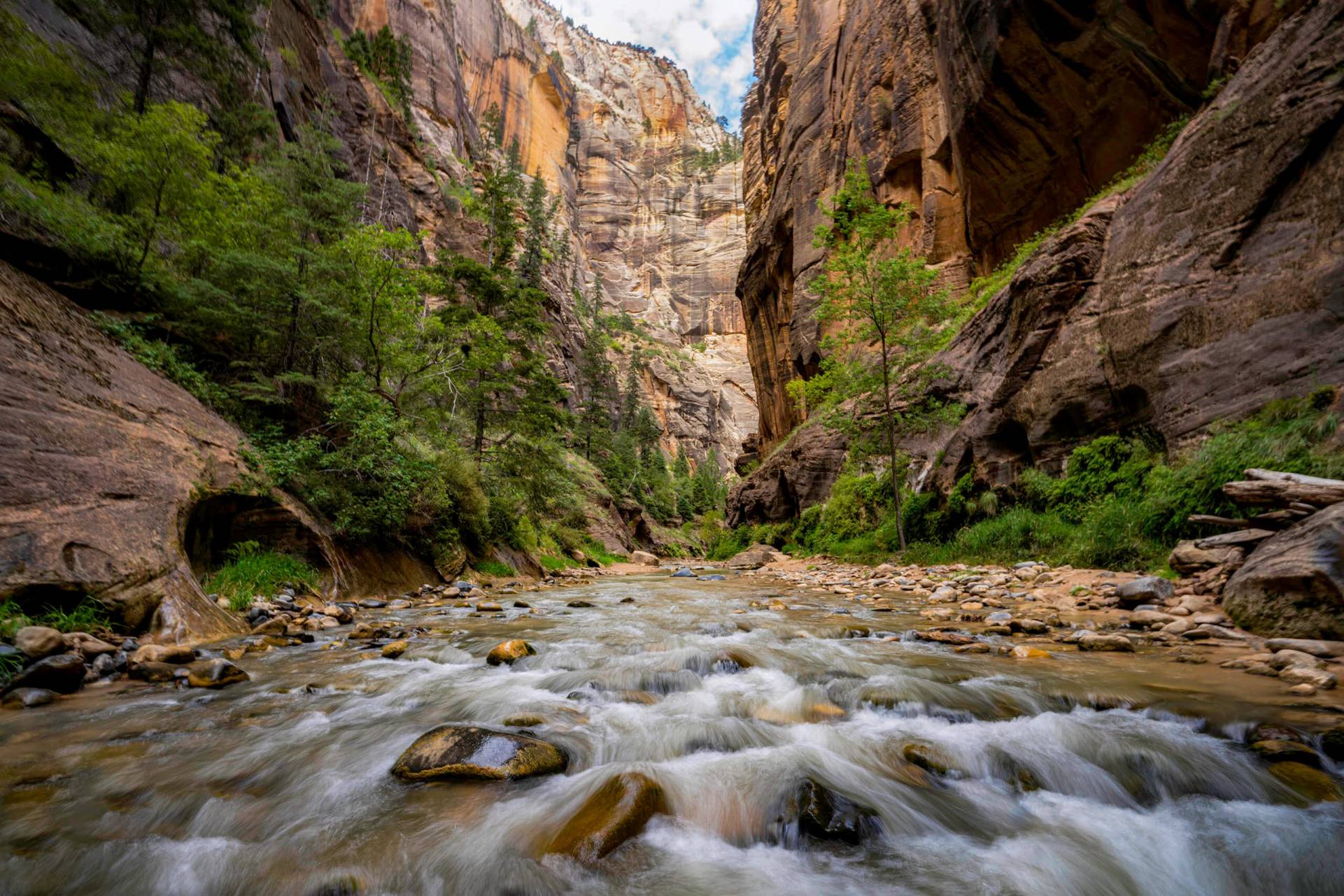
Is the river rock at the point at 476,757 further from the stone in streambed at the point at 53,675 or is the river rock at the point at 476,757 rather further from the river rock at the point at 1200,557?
the river rock at the point at 1200,557

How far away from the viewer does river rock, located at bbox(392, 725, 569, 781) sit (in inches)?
105

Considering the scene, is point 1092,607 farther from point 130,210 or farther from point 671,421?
point 671,421

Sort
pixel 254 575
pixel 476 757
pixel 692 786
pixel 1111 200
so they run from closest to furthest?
pixel 692 786
pixel 476 757
pixel 254 575
pixel 1111 200

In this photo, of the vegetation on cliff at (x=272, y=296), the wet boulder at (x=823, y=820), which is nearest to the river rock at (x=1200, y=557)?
the wet boulder at (x=823, y=820)

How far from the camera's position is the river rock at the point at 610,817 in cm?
212

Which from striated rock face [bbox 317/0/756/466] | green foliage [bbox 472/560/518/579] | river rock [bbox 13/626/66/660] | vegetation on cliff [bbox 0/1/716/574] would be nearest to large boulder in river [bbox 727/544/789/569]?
green foliage [bbox 472/560/518/579]

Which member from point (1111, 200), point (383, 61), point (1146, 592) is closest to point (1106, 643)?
point (1146, 592)

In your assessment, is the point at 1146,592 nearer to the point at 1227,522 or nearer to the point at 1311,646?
the point at 1227,522

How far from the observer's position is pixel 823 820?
2279 mm

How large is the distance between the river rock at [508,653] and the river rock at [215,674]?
6.09ft

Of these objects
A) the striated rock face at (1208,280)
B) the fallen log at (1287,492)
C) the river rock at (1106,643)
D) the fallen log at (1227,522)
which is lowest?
the river rock at (1106,643)

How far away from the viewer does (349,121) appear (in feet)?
→ 106

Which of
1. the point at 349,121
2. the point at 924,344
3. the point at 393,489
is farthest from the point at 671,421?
the point at 393,489

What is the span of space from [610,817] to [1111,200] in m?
15.2
